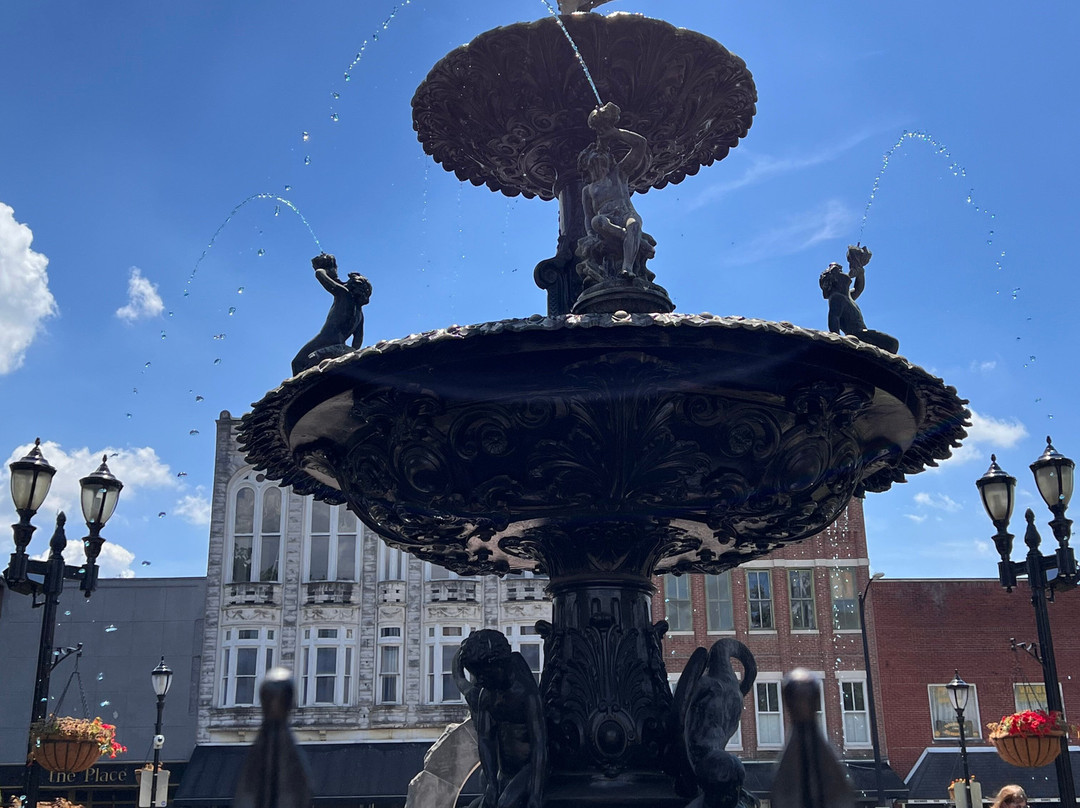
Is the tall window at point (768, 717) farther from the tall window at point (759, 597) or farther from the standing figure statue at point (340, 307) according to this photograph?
the standing figure statue at point (340, 307)

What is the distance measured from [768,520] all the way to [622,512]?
34.5 inches

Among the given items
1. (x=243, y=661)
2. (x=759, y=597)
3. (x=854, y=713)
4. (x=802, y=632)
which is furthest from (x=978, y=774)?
(x=243, y=661)

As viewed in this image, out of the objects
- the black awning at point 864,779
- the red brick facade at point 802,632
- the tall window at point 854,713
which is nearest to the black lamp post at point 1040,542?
the black awning at point 864,779

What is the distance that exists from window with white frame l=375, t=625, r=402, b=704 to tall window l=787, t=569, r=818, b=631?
38.2 ft

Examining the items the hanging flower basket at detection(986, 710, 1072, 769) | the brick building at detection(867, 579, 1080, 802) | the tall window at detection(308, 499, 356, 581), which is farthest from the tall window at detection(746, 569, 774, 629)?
the hanging flower basket at detection(986, 710, 1072, 769)

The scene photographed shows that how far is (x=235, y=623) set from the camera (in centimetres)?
3178

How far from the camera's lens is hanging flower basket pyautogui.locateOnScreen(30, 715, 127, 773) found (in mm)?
10945

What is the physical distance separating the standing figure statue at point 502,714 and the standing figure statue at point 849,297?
2.28 meters

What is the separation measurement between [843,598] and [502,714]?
29.5 metres

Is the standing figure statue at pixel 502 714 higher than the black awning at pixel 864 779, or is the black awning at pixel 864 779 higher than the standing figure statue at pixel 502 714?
the standing figure statue at pixel 502 714

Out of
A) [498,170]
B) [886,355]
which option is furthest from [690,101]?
[886,355]

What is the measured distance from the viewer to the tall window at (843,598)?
106 feet

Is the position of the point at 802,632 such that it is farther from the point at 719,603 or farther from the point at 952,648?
A: the point at 952,648

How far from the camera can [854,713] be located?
3089 centimetres
